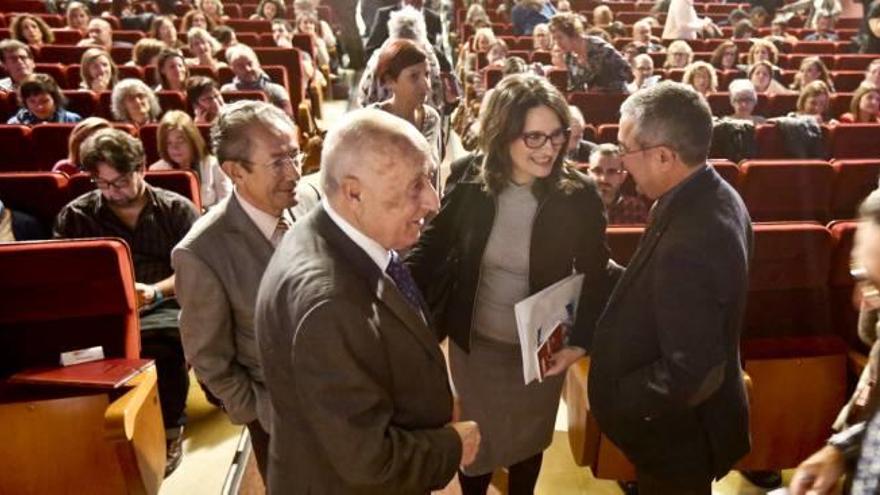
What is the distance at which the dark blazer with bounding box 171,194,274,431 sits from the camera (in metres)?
1.42

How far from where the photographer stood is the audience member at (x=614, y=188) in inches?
101

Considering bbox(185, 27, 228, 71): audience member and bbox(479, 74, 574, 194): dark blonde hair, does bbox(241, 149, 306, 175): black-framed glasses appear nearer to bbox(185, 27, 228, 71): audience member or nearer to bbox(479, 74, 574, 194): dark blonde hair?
bbox(479, 74, 574, 194): dark blonde hair

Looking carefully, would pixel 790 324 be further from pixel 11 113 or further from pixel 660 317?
pixel 11 113

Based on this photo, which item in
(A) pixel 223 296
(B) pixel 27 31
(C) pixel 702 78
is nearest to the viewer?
(A) pixel 223 296

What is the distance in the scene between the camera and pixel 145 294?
7.22ft

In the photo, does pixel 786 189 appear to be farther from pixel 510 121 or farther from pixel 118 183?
pixel 118 183

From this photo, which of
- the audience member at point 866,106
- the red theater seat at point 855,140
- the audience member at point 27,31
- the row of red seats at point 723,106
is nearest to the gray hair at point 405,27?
the row of red seats at point 723,106

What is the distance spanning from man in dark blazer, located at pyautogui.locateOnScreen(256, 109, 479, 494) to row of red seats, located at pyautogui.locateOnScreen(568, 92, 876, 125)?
3668mm

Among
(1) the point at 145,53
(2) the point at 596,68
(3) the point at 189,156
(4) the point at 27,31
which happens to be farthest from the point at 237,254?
(4) the point at 27,31

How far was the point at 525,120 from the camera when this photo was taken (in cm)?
155

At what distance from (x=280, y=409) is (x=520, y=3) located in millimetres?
7347

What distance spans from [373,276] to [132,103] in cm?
339

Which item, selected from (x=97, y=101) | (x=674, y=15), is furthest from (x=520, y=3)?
(x=97, y=101)

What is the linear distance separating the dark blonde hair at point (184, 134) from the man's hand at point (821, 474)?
2.78 meters
